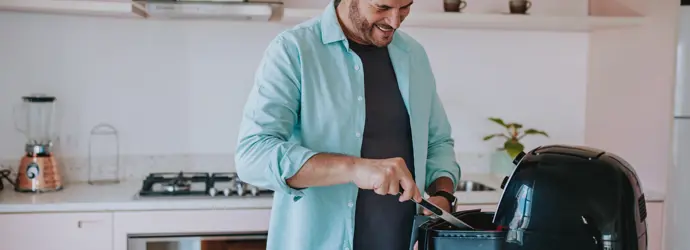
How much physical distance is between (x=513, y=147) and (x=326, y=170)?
1.76 meters

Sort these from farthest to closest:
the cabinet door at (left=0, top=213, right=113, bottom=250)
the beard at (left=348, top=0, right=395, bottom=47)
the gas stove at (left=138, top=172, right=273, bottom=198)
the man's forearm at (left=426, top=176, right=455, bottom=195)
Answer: the gas stove at (left=138, top=172, right=273, bottom=198)
the cabinet door at (left=0, top=213, right=113, bottom=250)
the man's forearm at (left=426, top=176, right=455, bottom=195)
the beard at (left=348, top=0, right=395, bottom=47)

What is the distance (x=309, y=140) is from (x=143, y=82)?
159 centimetres

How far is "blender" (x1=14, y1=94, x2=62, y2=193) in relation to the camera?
250 cm

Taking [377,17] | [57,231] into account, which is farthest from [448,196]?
[57,231]

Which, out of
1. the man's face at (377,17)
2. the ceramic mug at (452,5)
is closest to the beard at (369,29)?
the man's face at (377,17)

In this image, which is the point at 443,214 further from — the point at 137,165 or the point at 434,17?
the point at 137,165

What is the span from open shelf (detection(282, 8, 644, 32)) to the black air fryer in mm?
1540

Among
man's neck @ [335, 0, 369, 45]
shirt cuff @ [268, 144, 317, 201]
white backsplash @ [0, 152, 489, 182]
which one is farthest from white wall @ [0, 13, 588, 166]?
shirt cuff @ [268, 144, 317, 201]

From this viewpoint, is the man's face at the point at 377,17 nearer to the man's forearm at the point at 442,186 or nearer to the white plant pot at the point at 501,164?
the man's forearm at the point at 442,186

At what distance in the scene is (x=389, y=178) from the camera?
113 centimetres

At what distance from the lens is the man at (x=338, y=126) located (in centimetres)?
125

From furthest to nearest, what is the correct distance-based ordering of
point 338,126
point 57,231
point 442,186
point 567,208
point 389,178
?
point 57,231 → point 442,186 → point 338,126 → point 389,178 → point 567,208

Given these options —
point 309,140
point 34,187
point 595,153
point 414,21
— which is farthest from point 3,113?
point 595,153

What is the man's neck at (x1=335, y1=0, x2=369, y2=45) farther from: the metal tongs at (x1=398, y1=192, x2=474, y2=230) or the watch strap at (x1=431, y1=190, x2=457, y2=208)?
the metal tongs at (x1=398, y1=192, x2=474, y2=230)
